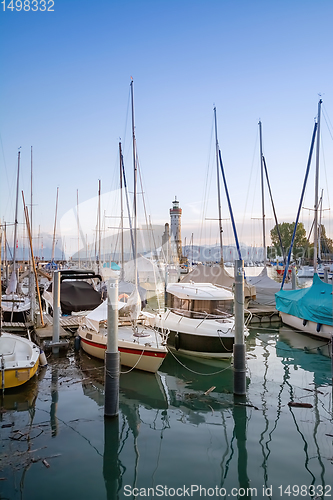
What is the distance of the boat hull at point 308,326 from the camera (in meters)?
17.7

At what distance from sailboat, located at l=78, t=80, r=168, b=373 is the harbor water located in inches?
24.7

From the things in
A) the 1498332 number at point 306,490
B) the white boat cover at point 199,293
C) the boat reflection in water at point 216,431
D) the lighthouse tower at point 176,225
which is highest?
the lighthouse tower at point 176,225

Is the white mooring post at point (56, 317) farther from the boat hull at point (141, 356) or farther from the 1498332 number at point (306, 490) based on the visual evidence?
the 1498332 number at point (306, 490)

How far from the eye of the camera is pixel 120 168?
2866 cm

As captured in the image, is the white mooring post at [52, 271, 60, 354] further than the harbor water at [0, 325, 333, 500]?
Yes

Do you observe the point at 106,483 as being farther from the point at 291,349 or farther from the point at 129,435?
the point at 291,349

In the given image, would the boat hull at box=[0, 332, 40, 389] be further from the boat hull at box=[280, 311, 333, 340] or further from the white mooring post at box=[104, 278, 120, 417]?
the boat hull at box=[280, 311, 333, 340]

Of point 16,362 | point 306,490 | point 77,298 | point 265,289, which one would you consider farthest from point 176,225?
point 306,490

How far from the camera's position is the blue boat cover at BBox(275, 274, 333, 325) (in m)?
17.8

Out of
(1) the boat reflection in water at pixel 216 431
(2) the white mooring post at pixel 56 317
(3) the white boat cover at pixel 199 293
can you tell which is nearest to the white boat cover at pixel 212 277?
(3) the white boat cover at pixel 199 293

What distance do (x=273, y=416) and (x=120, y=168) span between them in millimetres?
22889

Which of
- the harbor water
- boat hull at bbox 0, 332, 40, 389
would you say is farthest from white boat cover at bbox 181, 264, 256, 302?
boat hull at bbox 0, 332, 40, 389

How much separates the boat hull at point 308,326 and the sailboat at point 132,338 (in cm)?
864

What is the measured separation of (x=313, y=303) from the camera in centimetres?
1877
